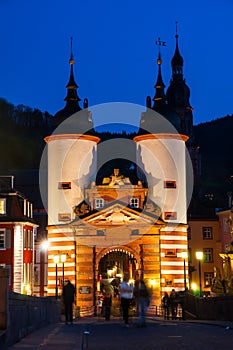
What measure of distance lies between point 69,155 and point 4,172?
39.5 m

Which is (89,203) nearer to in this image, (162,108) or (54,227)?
(54,227)

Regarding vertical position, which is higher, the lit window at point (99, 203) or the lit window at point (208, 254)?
the lit window at point (99, 203)

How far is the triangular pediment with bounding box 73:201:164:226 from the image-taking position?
5653cm

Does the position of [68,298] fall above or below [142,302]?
above

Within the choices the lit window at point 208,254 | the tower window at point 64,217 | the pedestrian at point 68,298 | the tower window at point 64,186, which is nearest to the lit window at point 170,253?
the tower window at point 64,217

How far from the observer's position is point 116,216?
56750 mm

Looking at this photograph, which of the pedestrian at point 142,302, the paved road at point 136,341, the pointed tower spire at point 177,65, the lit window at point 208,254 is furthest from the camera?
the pointed tower spire at point 177,65

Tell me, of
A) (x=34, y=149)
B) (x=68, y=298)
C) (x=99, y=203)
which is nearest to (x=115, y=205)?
(x=99, y=203)

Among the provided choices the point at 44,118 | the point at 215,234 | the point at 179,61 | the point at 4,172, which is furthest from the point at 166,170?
the point at 44,118

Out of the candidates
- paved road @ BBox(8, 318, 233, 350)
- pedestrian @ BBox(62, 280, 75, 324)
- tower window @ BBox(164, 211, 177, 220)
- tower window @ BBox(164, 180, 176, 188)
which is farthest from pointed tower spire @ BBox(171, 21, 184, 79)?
paved road @ BBox(8, 318, 233, 350)

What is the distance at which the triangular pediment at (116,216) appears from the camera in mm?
56531

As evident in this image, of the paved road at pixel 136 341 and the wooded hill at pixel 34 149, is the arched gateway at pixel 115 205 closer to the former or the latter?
the paved road at pixel 136 341

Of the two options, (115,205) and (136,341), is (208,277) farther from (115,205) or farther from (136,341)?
(136,341)

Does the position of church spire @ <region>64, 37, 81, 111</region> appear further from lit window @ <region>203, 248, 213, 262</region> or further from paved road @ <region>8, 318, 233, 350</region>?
paved road @ <region>8, 318, 233, 350</region>
